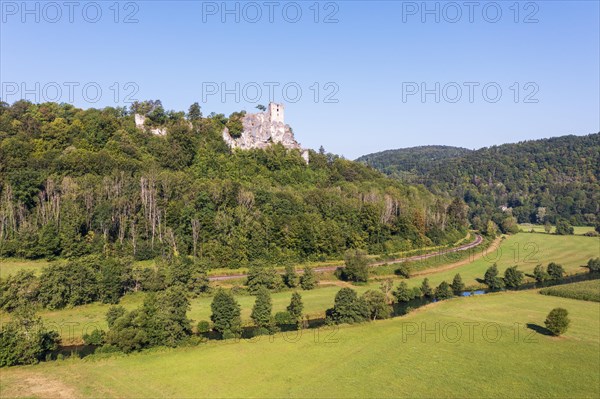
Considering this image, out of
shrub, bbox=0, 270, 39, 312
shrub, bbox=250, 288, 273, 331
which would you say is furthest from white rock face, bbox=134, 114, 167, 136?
shrub, bbox=250, 288, 273, 331

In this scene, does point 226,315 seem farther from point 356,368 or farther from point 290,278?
point 290,278

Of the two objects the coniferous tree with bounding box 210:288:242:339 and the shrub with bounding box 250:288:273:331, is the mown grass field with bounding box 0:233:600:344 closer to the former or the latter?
the shrub with bounding box 250:288:273:331

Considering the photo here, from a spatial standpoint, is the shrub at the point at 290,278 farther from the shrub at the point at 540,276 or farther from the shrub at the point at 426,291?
the shrub at the point at 540,276

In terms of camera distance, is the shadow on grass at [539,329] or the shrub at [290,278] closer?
the shadow on grass at [539,329]

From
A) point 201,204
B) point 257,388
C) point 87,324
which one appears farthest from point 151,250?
point 257,388

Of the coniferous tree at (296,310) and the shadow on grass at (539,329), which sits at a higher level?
the coniferous tree at (296,310)

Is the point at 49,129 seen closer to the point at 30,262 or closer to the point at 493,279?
the point at 30,262

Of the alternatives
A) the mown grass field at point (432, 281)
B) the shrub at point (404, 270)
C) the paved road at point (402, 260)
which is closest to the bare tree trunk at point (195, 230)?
the paved road at point (402, 260)

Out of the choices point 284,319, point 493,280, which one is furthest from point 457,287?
point 284,319
